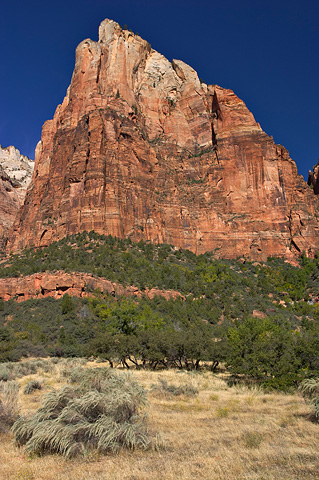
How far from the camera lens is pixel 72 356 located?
2828cm

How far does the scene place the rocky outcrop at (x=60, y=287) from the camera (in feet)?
132

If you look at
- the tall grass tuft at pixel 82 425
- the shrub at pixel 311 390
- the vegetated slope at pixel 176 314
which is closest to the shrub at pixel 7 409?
the tall grass tuft at pixel 82 425

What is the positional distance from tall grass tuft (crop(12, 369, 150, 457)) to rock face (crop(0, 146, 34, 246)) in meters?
84.7

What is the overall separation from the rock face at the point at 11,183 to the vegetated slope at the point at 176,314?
4037 cm

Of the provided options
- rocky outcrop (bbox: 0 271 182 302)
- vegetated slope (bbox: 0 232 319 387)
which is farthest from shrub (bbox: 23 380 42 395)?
rocky outcrop (bbox: 0 271 182 302)

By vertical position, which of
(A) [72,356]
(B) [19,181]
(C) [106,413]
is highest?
(B) [19,181]

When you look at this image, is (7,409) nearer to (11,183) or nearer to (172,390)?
(172,390)

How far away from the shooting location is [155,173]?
70.1 m

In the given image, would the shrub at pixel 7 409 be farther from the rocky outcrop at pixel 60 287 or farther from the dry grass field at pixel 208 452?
the rocky outcrop at pixel 60 287

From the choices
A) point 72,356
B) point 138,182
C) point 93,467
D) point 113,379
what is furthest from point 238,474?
point 138,182

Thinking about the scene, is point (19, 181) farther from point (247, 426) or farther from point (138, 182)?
point (247, 426)

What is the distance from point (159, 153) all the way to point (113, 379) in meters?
70.1

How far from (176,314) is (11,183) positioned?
89.4 m

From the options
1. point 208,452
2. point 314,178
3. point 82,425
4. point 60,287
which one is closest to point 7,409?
point 82,425
